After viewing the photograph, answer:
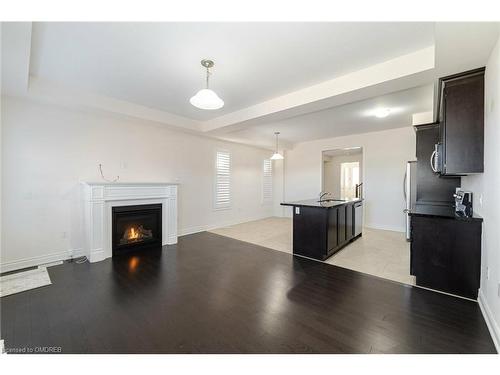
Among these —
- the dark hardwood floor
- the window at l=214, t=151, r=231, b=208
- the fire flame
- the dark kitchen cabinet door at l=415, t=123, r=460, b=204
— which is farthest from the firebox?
the dark kitchen cabinet door at l=415, t=123, r=460, b=204

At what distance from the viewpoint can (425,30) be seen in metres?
2.11

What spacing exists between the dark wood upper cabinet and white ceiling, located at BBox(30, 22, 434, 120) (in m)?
0.64

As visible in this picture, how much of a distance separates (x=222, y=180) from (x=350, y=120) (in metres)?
3.76

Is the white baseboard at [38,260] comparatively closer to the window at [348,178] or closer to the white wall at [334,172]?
the white wall at [334,172]

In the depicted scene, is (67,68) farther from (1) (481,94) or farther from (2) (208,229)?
(1) (481,94)

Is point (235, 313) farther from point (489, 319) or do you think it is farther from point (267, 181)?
point (267, 181)

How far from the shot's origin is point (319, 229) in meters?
3.86

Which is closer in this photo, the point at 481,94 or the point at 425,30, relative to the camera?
the point at 425,30

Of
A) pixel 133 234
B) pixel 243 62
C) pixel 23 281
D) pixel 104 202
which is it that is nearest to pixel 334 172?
pixel 243 62

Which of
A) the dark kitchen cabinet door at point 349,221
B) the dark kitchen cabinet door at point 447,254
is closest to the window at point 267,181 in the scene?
the dark kitchen cabinet door at point 349,221

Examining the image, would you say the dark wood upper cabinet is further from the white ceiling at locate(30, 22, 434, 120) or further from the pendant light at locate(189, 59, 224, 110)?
Result: the pendant light at locate(189, 59, 224, 110)

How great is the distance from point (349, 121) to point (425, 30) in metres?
3.29

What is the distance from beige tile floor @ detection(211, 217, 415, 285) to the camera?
11.1 ft

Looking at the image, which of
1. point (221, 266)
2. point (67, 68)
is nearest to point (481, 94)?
point (221, 266)
